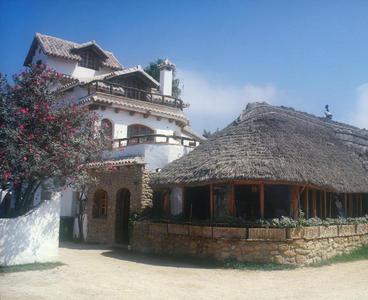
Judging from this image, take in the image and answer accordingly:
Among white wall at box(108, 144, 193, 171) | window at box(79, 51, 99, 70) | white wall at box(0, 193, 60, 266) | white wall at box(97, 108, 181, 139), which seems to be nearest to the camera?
white wall at box(0, 193, 60, 266)

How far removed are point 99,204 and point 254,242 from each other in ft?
29.6

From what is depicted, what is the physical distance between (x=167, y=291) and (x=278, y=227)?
505cm

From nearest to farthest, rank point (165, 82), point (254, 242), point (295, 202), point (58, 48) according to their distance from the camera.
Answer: point (254, 242)
point (295, 202)
point (58, 48)
point (165, 82)

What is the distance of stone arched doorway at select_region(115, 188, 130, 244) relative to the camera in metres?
18.4

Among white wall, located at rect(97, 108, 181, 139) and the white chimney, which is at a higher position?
the white chimney

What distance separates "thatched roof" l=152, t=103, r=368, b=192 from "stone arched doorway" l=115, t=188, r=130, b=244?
280 cm

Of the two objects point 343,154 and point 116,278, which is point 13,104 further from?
point 343,154

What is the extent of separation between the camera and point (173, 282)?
10.5 m

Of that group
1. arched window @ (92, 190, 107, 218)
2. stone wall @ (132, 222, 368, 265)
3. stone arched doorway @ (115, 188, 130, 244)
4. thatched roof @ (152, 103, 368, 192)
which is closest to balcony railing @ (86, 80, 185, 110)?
arched window @ (92, 190, 107, 218)

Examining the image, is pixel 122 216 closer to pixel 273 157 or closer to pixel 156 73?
pixel 273 157

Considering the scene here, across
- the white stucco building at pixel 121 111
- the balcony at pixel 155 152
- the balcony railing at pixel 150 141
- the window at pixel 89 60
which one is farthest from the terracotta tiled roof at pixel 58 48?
the balcony at pixel 155 152

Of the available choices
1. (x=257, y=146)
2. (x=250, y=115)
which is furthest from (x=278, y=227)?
(x=250, y=115)

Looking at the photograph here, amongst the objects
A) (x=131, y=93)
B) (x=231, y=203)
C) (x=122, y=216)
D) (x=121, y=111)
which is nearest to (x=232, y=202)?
(x=231, y=203)

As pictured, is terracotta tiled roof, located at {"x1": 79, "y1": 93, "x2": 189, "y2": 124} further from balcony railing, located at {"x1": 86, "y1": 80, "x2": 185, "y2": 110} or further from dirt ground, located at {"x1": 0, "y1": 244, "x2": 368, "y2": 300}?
dirt ground, located at {"x1": 0, "y1": 244, "x2": 368, "y2": 300}
